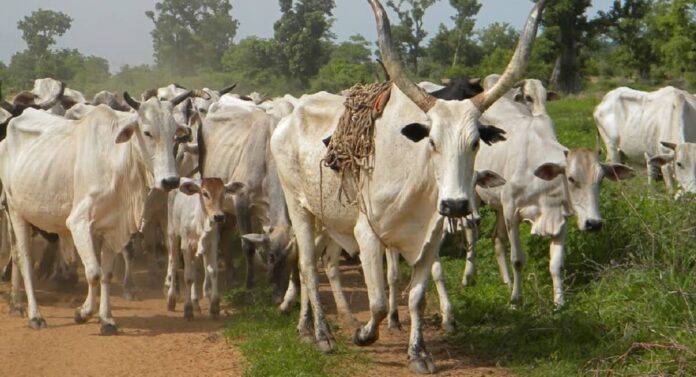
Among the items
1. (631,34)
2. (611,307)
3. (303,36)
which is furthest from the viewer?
(303,36)

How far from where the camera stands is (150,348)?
7402 mm

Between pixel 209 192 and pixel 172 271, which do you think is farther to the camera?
pixel 172 271

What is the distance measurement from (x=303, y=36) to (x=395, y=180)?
4399 centimetres

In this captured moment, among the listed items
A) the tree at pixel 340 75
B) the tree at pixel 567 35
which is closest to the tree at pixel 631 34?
the tree at pixel 567 35

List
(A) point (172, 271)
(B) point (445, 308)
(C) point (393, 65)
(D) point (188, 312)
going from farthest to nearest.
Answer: (A) point (172, 271) < (D) point (188, 312) < (B) point (445, 308) < (C) point (393, 65)

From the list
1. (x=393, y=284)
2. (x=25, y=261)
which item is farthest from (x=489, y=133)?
(x=25, y=261)

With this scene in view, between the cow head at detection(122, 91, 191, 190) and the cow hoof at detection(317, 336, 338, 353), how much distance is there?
1871mm

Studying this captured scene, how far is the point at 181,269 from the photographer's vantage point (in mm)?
11188

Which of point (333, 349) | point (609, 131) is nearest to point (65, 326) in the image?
point (333, 349)

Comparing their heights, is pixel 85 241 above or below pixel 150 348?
above

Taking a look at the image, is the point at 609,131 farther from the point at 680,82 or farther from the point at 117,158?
the point at 680,82

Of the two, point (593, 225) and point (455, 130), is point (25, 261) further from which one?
point (593, 225)

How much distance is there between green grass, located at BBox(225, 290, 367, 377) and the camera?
6.44 m

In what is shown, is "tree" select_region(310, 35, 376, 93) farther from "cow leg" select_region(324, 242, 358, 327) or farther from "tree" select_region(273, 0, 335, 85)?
"cow leg" select_region(324, 242, 358, 327)
